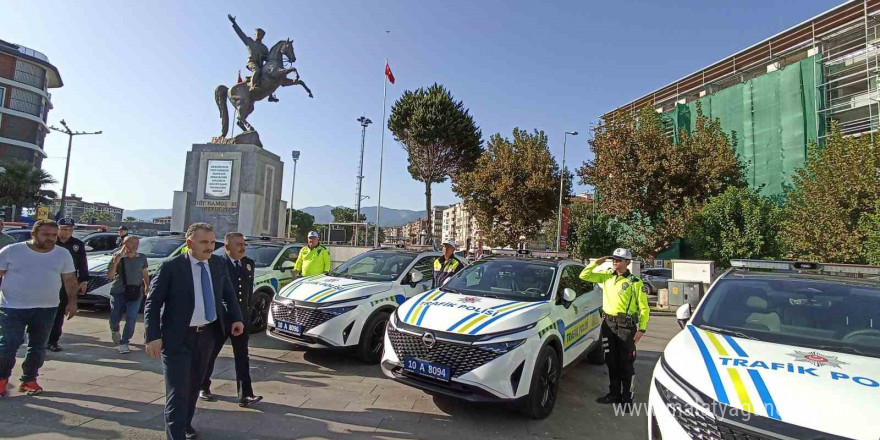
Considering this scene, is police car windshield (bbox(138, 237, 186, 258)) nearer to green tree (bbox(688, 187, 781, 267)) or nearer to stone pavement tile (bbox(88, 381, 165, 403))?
stone pavement tile (bbox(88, 381, 165, 403))

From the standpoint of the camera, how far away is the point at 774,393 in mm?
2350

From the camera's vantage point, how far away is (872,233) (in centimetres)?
1321

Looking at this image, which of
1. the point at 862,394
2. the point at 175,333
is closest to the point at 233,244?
the point at 175,333

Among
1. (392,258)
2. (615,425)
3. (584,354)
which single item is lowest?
(615,425)

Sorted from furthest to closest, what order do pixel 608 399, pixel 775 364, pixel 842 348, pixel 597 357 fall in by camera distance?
pixel 597 357 → pixel 608 399 → pixel 842 348 → pixel 775 364

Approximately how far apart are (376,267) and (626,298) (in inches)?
150

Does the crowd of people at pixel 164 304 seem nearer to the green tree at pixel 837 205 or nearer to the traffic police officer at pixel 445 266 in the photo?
the traffic police officer at pixel 445 266

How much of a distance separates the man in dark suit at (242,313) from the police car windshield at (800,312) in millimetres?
4105

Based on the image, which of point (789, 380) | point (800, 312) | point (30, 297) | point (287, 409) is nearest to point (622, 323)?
point (800, 312)

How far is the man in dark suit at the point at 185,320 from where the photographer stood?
306 centimetres

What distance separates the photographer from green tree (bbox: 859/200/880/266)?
13102 millimetres

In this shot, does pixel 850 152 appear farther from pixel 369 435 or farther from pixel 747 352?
pixel 369 435

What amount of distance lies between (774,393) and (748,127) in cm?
2622

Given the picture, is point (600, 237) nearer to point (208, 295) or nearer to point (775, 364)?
point (775, 364)
